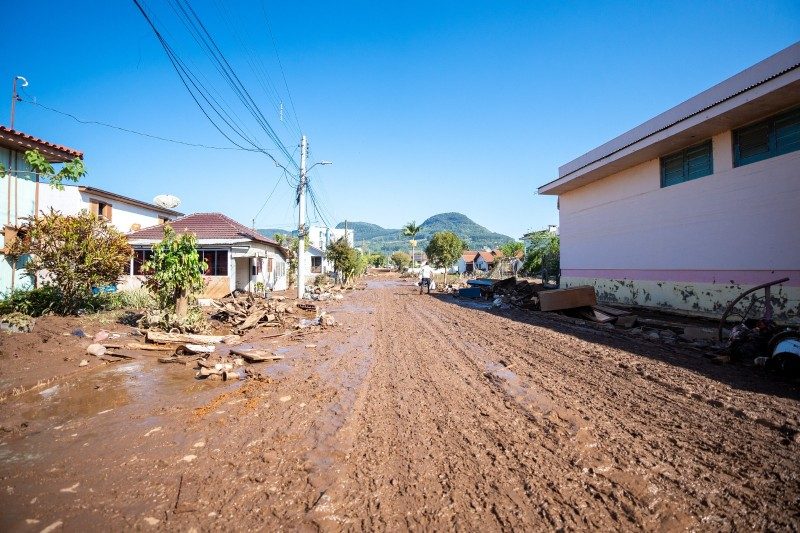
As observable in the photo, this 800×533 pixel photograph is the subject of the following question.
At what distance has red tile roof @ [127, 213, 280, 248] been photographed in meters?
21.4

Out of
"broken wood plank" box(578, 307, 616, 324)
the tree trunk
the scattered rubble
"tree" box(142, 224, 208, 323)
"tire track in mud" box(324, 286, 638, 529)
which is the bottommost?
"tire track in mud" box(324, 286, 638, 529)

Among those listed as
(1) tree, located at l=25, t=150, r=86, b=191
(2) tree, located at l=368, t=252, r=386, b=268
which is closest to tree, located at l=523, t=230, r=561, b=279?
(1) tree, located at l=25, t=150, r=86, b=191

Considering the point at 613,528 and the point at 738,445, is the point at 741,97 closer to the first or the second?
the point at 738,445

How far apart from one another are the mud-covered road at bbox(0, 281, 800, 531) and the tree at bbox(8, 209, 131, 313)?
19.2 ft

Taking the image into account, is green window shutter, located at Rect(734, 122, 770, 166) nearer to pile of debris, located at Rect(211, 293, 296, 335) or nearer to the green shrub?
pile of debris, located at Rect(211, 293, 296, 335)

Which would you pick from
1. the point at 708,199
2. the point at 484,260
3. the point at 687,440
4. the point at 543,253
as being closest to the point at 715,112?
the point at 708,199

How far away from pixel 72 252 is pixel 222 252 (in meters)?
10.9

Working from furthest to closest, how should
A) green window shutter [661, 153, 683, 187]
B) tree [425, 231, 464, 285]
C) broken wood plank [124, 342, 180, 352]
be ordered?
1. tree [425, 231, 464, 285]
2. green window shutter [661, 153, 683, 187]
3. broken wood plank [124, 342, 180, 352]

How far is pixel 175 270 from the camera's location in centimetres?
888

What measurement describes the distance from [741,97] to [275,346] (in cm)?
1315

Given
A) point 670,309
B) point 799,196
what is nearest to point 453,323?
point 670,309

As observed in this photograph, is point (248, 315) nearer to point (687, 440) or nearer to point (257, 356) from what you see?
point (257, 356)

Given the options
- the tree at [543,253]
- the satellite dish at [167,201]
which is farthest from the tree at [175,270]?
the tree at [543,253]

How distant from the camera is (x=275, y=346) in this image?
7859mm
